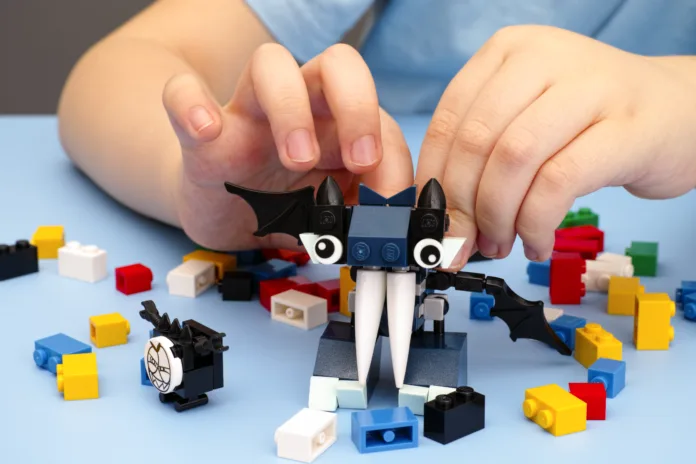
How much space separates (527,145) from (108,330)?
372 millimetres

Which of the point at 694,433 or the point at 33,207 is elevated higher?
the point at 33,207

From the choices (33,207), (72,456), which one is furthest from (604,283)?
(33,207)

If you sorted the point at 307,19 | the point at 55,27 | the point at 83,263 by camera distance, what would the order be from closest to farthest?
the point at 83,263
the point at 307,19
the point at 55,27

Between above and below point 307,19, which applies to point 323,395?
below

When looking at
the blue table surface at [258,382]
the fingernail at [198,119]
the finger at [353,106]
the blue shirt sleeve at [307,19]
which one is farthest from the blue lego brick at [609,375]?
the blue shirt sleeve at [307,19]

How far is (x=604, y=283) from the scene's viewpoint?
836 millimetres

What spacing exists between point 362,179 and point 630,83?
0.23 metres

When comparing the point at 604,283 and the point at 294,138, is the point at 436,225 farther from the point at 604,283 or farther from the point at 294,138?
the point at 604,283

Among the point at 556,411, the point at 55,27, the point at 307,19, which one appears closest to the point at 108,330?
the point at 556,411

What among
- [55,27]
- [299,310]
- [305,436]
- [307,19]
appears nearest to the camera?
[305,436]

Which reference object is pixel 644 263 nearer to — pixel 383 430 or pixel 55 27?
pixel 383 430

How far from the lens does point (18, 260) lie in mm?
890

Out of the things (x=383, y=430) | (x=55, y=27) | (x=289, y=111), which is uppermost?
(x=55, y=27)

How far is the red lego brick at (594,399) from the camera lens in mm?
583
